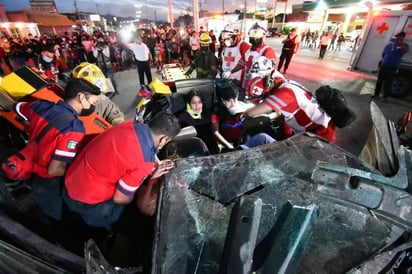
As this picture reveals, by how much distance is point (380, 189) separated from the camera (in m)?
1.14

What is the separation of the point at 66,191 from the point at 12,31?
81.4ft

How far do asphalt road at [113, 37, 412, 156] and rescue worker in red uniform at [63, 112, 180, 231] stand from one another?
3759 millimetres

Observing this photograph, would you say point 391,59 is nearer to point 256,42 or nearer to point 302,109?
point 256,42

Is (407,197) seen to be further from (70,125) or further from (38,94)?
(38,94)

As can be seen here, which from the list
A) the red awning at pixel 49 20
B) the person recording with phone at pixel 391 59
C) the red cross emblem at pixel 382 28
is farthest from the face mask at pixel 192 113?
the red awning at pixel 49 20

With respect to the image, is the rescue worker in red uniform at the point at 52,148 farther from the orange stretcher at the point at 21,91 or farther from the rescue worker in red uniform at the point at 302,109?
the rescue worker in red uniform at the point at 302,109

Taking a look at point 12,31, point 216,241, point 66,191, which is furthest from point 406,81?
point 12,31

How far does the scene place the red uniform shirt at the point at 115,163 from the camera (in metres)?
1.32

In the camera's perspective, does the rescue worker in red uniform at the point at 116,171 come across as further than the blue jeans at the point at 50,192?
No

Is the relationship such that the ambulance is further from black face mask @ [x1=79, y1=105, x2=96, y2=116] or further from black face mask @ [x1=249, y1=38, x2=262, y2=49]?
black face mask @ [x1=79, y1=105, x2=96, y2=116]

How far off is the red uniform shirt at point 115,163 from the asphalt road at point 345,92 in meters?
3.86

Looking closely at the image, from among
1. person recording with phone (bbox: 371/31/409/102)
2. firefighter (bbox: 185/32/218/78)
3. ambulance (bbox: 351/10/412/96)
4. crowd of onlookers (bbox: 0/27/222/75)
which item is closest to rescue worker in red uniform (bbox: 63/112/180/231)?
firefighter (bbox: 185/32/218/78)

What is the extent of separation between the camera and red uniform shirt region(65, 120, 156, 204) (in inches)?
52.1

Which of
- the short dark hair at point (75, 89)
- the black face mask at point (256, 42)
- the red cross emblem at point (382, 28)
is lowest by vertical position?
the short dark hair at point (75, 89)
